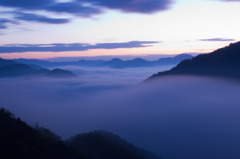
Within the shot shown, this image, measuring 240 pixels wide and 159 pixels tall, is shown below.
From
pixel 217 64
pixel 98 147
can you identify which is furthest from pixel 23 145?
pixel 217 64

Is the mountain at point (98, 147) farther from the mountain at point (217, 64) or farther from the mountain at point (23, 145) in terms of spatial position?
the mountain at point (217, 64)

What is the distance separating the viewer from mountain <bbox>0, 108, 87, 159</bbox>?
22969 mm

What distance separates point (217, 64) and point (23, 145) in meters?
160

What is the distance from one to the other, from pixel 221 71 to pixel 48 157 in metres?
153

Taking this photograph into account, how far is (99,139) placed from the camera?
174ft

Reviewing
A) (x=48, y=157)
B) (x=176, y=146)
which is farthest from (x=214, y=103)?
(x=48, y=157)

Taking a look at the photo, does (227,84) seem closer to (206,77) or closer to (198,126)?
(206,77)

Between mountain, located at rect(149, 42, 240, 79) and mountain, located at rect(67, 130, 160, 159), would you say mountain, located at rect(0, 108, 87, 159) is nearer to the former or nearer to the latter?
mountain, located at rect(67, 130, 160, 159)

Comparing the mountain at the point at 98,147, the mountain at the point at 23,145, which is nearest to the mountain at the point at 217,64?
the mountain at the point at 98,147

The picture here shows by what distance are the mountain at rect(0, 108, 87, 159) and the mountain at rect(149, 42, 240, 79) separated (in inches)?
5647

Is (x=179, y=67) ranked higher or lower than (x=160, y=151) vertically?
higher

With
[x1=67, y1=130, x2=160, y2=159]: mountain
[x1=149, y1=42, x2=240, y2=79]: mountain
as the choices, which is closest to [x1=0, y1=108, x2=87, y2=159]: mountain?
[x1=67, y1=130, x2=160, y2=159]: mountain

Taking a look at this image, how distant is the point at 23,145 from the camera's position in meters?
24.5

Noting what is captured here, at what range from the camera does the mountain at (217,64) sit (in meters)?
150
